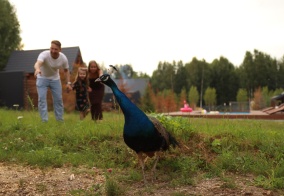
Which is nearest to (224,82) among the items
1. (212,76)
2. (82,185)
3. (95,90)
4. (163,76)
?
(212,76)

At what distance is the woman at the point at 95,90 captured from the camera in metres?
7.93

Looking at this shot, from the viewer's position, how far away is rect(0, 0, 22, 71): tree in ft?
119

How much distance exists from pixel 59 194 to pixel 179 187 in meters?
1.35

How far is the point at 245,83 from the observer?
45.2 meters

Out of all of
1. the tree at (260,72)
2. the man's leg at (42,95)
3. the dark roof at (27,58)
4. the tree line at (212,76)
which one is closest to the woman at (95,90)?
the man's leg at (42,95)

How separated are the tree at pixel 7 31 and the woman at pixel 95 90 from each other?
3177 centimetres

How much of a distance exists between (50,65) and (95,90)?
4.16ft

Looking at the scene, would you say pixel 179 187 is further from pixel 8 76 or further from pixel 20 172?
pixel 8 76

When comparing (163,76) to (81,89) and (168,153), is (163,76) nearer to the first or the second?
(81,89)

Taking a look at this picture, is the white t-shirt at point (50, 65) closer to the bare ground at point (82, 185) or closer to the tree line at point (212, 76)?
the bare ground at point (82, 185)

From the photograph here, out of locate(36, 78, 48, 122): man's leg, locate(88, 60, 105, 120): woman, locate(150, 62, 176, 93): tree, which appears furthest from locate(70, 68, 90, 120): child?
locate(150, 62, 176, 93): tree

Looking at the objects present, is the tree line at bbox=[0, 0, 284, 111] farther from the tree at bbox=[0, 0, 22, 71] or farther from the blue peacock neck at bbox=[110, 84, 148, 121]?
the blue peacock neck at bbox=[110, 84, 148, 121]

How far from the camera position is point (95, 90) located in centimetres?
814

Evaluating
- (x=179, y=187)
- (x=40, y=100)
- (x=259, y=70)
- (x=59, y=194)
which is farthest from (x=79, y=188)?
(x=259, y=70)
